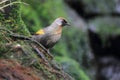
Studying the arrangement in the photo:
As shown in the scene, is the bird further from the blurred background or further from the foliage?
the blurred background

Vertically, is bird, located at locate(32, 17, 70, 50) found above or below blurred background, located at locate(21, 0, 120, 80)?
below

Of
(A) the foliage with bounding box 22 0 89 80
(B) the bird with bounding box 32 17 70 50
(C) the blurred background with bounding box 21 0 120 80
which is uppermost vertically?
(C) the blurred background with bounding box 21 0 120 80

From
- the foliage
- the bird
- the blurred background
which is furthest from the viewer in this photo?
the blurred background

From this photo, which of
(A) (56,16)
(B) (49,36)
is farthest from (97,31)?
(B) (49,36)

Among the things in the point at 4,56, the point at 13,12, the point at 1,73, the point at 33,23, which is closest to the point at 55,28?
the point at 13,12

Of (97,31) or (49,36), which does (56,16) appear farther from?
(49,36)

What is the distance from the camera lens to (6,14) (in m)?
6.20

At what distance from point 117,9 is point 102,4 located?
0.70 metres

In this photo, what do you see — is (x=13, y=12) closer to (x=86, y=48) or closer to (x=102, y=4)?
(x=86, y=48)

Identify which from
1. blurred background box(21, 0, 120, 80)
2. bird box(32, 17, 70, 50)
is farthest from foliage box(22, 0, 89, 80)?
bird box(32, 17, 70, 50)

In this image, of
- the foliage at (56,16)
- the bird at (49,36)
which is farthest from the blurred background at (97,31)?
the bird at (49,36)

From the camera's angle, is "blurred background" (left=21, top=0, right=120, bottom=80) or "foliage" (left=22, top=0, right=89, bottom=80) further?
"blurred background" (left=21, top=0, right=120, bottom=80)

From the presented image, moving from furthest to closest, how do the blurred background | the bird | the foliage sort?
1. the blurred background
2. the foliage
3. the bird

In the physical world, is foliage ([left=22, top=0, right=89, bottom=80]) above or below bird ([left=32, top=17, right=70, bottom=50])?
above
